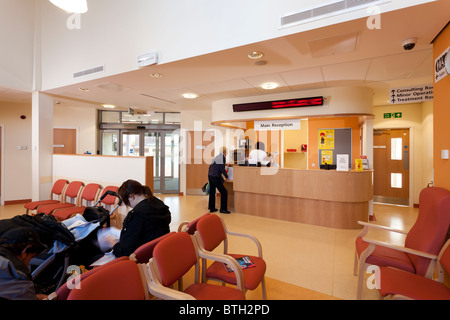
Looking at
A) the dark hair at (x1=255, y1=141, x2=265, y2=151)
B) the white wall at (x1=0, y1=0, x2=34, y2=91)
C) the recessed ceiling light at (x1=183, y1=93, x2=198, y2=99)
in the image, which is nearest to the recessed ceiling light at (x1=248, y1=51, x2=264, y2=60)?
the recessed ceiling light at (x1=183, y1=93, x2=198, y2=99)

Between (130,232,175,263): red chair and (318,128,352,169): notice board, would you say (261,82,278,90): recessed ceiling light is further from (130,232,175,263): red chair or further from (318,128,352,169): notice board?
(130,232,175,263): red chair

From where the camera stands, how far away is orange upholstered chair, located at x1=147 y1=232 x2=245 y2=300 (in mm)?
1506

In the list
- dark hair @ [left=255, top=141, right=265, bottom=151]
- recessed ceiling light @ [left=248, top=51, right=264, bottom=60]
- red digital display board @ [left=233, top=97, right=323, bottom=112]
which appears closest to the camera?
recessed ceiling light @ [left=248, top=51, right=264, bottom=60]

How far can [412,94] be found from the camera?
353cm

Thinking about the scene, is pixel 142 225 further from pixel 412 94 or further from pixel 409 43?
pixel 412 94

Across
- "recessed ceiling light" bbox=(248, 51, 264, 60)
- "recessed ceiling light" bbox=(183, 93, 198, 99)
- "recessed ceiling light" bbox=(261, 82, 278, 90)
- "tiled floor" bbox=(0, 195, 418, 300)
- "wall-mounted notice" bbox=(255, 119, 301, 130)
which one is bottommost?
"tiled floor" bbox=(0, 195, 418, 300)

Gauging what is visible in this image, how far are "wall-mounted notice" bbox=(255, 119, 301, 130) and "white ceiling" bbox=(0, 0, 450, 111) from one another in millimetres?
697

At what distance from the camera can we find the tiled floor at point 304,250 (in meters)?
2.53

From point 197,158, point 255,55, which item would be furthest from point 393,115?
point 197,158

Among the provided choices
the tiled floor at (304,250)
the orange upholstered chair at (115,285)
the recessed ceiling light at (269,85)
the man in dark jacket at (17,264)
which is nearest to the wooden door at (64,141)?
the tiled floor at (304,250)

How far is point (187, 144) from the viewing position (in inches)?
308

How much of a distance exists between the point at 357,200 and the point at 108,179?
4.87 m

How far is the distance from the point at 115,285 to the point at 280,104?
4590 millimetres

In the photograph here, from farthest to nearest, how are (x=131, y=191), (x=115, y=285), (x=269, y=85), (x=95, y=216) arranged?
(x=269, y=85) → (x=95, y=216) → (x=131, y=191) → (x=115, y=285)
